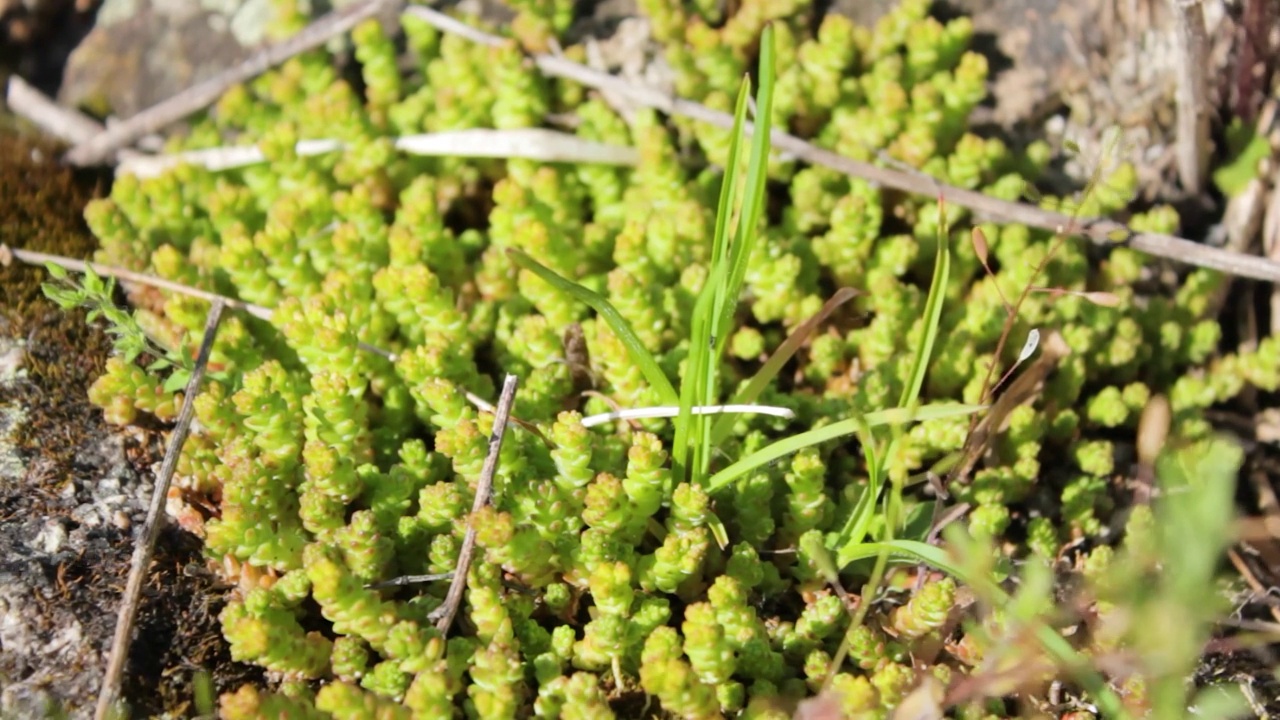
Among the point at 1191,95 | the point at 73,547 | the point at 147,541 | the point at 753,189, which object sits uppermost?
the point at 1191,95

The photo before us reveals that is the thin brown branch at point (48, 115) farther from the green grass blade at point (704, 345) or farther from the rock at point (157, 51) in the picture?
the green grass blade at point (704, 345)

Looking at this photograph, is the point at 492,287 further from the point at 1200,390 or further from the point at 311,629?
the point at 1200,390

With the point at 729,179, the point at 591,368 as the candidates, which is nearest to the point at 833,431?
the point at 729,179

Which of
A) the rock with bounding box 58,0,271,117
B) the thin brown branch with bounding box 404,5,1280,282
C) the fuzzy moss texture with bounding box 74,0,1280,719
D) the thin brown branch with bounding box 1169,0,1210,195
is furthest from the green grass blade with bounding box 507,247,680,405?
the rock with bounding box 58,0,271,117

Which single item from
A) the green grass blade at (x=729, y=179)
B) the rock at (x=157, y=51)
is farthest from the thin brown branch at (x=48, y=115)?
the green grass blade at (x=729, y=179)

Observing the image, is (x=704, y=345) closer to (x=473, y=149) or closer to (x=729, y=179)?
(x=729, y=179)

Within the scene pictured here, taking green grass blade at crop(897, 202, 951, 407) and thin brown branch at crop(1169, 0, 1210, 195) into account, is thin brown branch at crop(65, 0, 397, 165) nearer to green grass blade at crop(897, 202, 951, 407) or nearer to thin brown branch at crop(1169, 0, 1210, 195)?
green grass blade at crop(897, 202, 951, 407)
